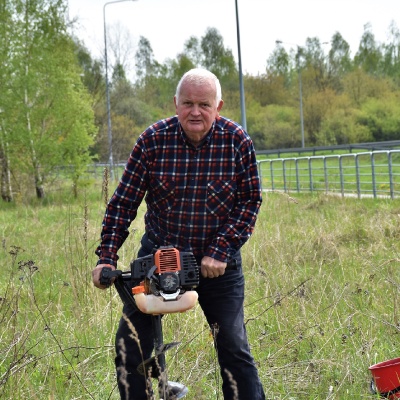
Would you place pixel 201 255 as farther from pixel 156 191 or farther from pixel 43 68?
pixel 43 68

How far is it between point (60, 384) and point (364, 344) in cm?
176

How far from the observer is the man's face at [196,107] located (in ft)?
10.1

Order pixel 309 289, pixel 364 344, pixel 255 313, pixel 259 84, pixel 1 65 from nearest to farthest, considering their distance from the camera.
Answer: pixel 364 344 → pixel 255 313 → pixel 309 289 → pixel 1 65 → pixel 259 84

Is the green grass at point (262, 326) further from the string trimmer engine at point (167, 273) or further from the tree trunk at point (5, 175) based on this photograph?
the tree trunk at point (5, 175)

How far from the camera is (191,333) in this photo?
4965 millimetres

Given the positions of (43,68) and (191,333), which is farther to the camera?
(43,68)

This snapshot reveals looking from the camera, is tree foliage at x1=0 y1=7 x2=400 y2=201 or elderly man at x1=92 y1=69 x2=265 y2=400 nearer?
elderly man at x1=92 y1=69 x2=265 y2=400

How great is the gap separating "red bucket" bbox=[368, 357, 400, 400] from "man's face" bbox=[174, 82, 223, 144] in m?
1.56

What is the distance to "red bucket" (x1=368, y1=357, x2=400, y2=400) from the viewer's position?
3.73 m

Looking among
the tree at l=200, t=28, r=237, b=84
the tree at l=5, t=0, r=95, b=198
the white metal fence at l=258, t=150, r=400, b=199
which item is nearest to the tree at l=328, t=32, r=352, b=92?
the tree at l=200, t=28, r=237, b=84

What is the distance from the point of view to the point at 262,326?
5086 mm

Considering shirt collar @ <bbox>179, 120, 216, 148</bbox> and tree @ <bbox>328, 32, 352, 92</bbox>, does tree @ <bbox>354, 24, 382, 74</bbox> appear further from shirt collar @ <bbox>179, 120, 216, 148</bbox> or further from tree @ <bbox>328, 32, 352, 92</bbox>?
shirt collar @ <bbox>179, 120, 216, 148</bbox>

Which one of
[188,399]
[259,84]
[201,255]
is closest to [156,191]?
[201,255]

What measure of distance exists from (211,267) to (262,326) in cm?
213
